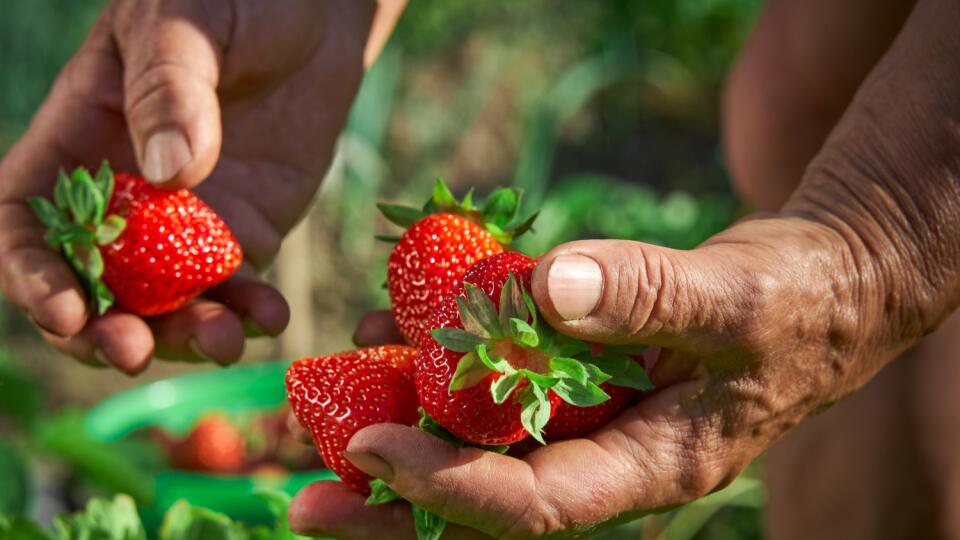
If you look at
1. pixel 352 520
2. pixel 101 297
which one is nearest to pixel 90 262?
pixel 101 297

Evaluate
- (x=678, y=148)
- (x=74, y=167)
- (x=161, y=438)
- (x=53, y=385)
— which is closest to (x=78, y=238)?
(x=74, y=167)

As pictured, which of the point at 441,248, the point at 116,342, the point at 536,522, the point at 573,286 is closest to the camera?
the point at 573,286

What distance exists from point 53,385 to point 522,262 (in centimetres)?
291

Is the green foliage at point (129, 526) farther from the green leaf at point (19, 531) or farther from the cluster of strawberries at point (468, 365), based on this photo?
the cluster of strawberries at point (468, 365)

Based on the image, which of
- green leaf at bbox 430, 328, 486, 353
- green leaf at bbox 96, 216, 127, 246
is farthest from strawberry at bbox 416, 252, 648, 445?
green leaf at bbox 96, 216, 127, 246

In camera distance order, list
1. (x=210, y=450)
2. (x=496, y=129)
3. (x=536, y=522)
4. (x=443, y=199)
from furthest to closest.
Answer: (x=496, y=129) → (x=210, y=450) → (x=443, y=199) → (x=536, y=522)

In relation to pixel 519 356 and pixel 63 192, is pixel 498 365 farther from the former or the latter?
pixel 63 192

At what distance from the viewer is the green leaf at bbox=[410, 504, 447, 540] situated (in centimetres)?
104

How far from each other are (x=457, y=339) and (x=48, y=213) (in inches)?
29.1

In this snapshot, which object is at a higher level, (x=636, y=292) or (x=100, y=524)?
(x=636, y=292)

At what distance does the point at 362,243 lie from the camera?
13.9 ft

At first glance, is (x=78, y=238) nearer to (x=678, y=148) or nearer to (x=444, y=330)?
(x=444, y=330)

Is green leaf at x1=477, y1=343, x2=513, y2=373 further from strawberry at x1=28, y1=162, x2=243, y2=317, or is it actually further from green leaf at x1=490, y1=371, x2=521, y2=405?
strawberry at x1=28, y1=162, x2=243, y2=317

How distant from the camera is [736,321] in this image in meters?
1.07
